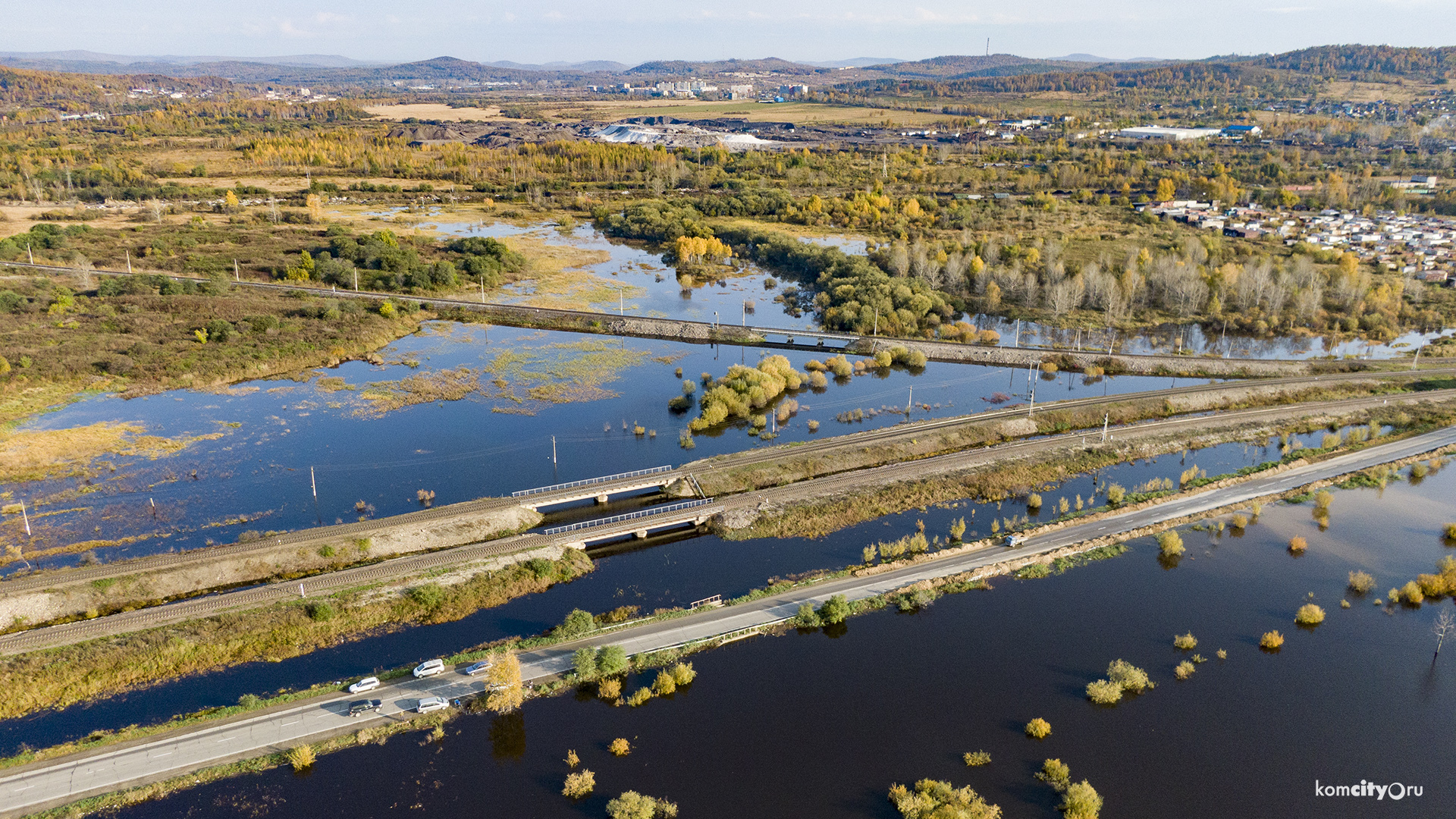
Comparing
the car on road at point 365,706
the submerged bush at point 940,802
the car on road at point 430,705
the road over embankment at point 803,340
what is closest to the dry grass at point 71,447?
the car on road at point 365,706

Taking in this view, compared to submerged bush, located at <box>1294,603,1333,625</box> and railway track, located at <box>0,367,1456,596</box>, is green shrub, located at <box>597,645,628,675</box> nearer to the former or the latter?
railway track, located at <box>0,367,1456,596</box>

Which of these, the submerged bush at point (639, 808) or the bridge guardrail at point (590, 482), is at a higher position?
the bridge guardrail at point (590, 482)

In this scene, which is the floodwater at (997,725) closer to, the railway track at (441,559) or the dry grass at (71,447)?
the railway track at (441,559)

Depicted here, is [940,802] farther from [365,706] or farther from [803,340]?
[803,340]

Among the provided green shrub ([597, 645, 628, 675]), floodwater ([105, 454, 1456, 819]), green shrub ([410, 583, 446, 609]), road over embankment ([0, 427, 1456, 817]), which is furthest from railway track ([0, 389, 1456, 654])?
floodwater ([105, 454, 1456, 819])

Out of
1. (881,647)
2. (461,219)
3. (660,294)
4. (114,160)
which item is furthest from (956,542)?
(114,160)

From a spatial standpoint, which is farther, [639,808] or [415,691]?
[415,691]

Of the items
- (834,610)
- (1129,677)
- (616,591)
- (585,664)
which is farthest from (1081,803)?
(616,591)
